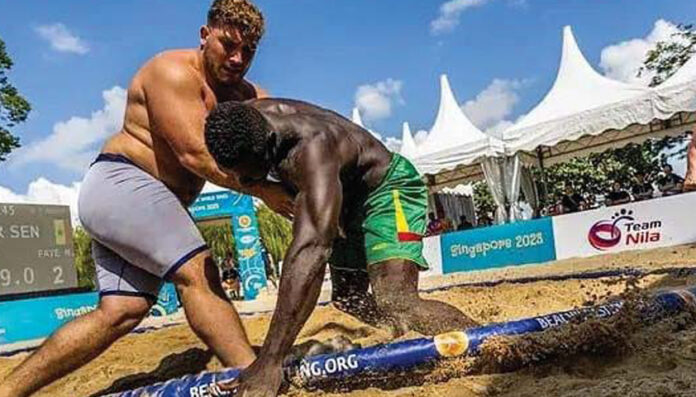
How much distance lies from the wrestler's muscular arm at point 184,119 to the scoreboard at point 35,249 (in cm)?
902

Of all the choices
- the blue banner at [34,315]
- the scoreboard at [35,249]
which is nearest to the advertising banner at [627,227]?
the blue banner at [34,315]

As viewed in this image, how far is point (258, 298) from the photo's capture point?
1684 cm

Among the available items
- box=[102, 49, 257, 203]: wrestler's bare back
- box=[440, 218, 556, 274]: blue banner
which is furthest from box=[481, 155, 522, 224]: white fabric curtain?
box=[102, 49, 257, 203]: wrestler's bare back

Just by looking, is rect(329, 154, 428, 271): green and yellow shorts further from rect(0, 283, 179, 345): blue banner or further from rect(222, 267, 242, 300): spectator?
rect(222, 267, 242, 300): spectator

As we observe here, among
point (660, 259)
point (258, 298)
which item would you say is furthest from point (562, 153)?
point (660, 259)

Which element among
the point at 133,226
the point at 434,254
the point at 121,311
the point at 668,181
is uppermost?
the point at 668,181

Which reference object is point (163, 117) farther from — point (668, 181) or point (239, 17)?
point (668, 181)

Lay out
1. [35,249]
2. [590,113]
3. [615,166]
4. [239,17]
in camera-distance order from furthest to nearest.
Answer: [615,166], [590,113], [35,249], [239,17]

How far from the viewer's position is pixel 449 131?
18.2 m

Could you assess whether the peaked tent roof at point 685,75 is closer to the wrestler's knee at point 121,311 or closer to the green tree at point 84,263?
the wrestler's knee at point 121,311

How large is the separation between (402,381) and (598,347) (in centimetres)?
69

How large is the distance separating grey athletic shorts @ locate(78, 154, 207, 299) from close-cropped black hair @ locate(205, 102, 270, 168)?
1.45 feet

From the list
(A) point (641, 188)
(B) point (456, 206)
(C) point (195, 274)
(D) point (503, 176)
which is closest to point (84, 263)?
(B) point (456, 206)

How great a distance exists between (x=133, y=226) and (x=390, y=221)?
1069 mm
